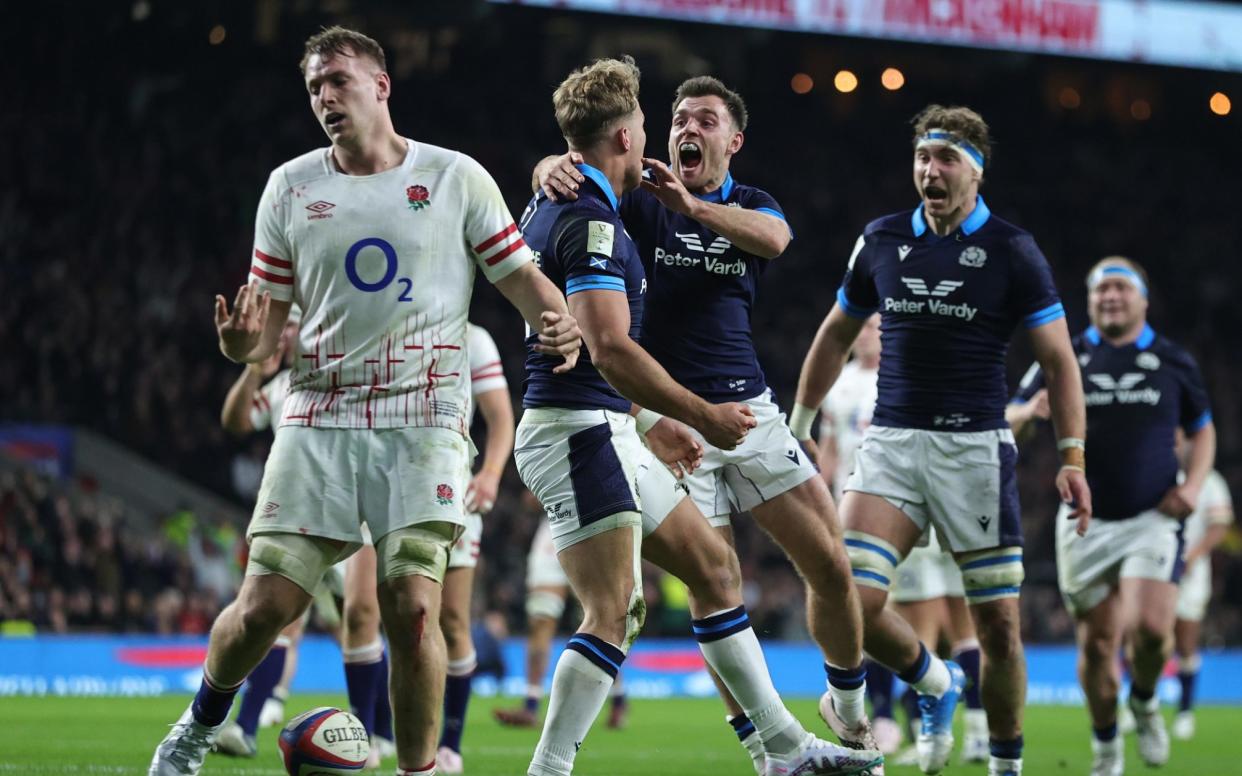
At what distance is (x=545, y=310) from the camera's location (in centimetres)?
526

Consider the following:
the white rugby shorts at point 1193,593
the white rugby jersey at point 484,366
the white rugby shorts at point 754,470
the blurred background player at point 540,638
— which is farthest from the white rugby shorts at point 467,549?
the white rugby shorts at point 1193,593

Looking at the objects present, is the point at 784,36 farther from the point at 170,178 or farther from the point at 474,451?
the point at 474,451

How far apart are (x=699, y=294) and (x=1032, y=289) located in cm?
160

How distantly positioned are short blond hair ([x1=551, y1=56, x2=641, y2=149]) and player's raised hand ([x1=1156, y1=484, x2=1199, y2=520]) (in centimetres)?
469

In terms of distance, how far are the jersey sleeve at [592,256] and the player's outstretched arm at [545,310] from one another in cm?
9

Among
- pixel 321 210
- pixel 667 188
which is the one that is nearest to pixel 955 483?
pixel 667 188

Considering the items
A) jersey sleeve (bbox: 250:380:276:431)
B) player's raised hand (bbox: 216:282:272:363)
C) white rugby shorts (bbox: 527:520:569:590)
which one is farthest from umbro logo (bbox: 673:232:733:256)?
white rugby shorts (bbox: 527:520:569:590)

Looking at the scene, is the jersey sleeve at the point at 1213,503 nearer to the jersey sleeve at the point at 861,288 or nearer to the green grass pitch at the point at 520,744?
the green grass pitch at the point at 520,744

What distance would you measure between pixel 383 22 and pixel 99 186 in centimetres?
518

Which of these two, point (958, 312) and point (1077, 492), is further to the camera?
point (958, 312)

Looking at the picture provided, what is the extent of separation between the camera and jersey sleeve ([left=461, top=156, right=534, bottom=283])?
5406 mm

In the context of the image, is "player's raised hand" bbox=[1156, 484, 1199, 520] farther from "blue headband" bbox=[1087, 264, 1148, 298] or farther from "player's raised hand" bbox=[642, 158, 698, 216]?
"player's raised hand" bbox=[642, 158, 698, 216]

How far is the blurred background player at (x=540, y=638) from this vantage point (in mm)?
12188

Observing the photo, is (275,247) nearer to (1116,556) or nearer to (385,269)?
(385,269)
